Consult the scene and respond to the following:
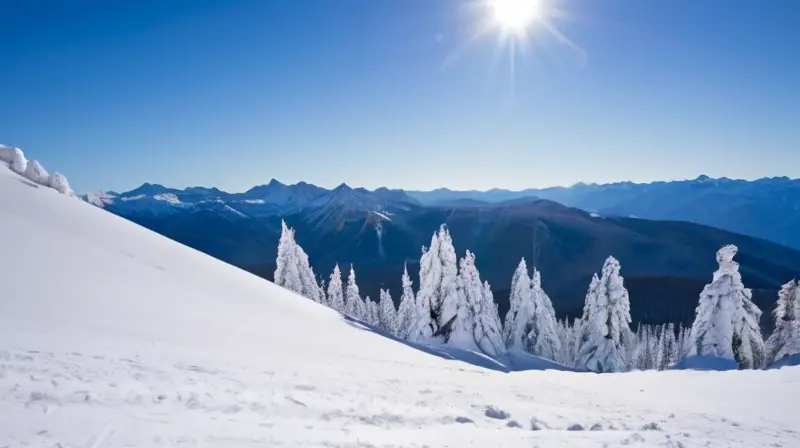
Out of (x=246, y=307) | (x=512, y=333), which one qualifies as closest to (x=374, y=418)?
(x=246, y=307)

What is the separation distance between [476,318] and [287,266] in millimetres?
21910

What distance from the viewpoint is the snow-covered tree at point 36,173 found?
23569 mm

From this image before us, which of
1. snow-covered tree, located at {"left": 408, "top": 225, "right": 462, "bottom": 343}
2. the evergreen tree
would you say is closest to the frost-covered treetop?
the evergreen tree

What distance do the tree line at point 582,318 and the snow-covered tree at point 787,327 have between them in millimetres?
52

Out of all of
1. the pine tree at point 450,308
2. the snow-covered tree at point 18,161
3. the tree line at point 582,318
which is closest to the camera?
the snow-covered tree at point 18,161

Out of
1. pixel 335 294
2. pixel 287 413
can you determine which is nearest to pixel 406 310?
pixel 335 294

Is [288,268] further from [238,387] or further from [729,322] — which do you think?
[729,322]

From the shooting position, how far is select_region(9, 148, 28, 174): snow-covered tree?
77.0 ft

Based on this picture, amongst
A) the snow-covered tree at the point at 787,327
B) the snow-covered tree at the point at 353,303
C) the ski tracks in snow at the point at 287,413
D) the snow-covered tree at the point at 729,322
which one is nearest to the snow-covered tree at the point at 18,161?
the ski tracks in snow at the point at 287,413

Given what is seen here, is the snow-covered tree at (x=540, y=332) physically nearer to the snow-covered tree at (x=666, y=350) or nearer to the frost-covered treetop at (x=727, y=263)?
the frost-covered treetop at (x=727, y=263)

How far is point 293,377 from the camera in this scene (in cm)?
985

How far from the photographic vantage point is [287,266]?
1820 inches

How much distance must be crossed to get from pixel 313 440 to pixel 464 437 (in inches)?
116

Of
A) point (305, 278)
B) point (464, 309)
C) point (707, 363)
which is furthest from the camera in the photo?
point (305, 278)
